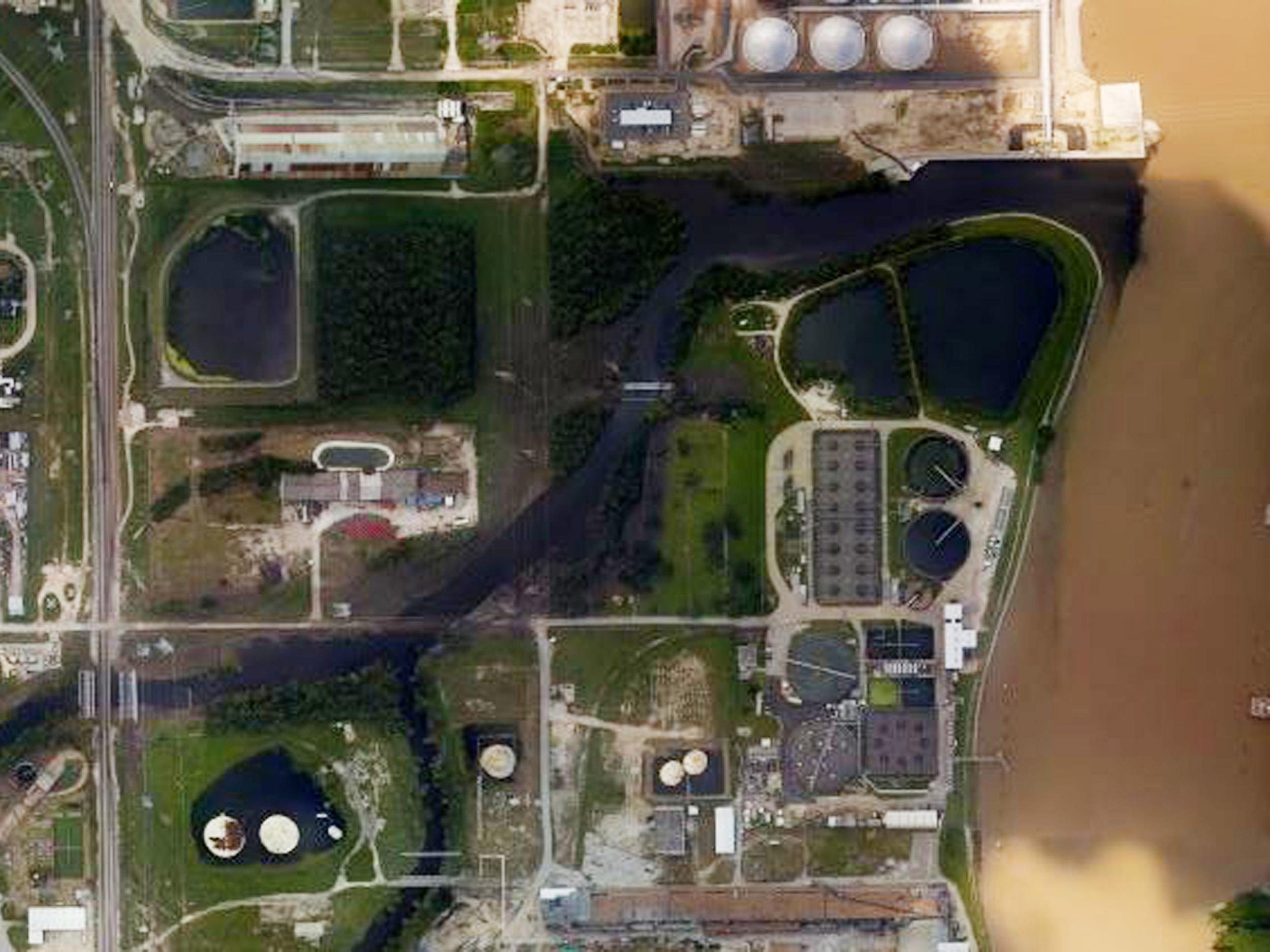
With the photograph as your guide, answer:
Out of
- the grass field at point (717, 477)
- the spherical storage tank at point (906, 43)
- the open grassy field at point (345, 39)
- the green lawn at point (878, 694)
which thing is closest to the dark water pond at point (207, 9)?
the open grassy field at point (345, 39)

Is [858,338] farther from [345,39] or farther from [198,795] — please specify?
[198,795]

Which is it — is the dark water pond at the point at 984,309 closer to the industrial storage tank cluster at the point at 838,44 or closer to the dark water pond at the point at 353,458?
the industrial storage tank cluster at the point at 838,44

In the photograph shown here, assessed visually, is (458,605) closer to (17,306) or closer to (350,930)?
(350,930)

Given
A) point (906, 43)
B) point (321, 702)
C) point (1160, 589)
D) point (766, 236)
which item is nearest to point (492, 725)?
point (321, 702)

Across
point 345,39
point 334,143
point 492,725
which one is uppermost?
point 345,39

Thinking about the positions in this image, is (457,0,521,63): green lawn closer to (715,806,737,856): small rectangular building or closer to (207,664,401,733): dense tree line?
(207,664,401,733): dense tree line

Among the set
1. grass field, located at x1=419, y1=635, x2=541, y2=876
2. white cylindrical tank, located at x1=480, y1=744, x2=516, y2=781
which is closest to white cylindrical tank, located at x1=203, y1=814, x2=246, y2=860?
grass field, located at x1=419, y1=635, x2=541, y2=876
